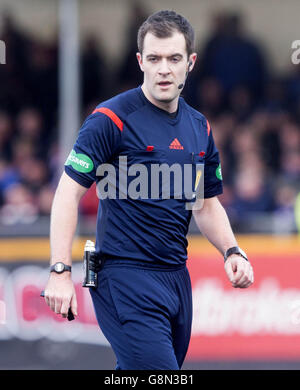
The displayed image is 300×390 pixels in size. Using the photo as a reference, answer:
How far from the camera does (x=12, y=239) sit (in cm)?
856

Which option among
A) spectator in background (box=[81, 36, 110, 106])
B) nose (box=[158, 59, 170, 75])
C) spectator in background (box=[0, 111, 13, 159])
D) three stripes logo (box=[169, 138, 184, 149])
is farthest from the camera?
spectator in background (box=[81, 36, 110, 106])

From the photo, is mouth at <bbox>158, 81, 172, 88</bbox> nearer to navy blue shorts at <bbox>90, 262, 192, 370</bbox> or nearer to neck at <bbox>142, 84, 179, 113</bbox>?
neck at <bbox>142, 84, 179, 113</bbox>

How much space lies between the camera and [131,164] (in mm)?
4418

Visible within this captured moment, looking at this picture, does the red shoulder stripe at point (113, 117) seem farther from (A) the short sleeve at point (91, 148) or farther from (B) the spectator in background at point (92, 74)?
(B) the spectator in background at point (92, 74)

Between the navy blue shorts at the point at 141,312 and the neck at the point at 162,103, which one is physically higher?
the neck at the point at 162,103

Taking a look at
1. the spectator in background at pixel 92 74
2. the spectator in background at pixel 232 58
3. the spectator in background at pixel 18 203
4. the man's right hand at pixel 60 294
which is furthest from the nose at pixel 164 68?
the spectator in background at pixel 92 74

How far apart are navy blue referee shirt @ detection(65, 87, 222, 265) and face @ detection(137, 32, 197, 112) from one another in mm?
123

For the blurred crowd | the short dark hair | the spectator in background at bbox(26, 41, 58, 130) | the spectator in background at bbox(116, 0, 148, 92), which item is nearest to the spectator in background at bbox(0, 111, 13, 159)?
the blurred crowd

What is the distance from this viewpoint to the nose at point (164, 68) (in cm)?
438

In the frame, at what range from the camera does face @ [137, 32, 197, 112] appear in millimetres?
4387

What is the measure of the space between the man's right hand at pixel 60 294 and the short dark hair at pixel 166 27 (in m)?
1.23

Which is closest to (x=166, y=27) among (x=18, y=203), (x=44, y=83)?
(x=18, y=203)

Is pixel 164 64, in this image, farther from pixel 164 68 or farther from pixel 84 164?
pixel 84 164

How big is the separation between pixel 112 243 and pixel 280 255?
169 inches
